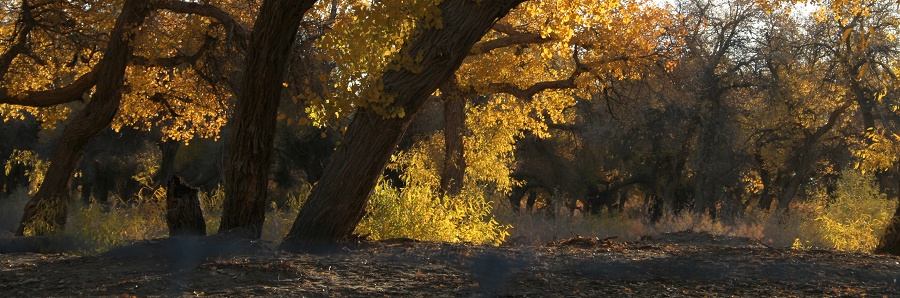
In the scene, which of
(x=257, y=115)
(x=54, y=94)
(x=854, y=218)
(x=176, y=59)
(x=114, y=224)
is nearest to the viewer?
(x=257, y=115)

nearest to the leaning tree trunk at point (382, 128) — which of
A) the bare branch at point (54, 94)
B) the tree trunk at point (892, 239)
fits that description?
the tree trunk at point (892, 239)

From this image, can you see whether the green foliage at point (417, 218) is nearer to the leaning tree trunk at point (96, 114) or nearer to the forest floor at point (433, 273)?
the forest floor at point (433, 273)

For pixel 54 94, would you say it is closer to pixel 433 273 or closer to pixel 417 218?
pixel 417 218

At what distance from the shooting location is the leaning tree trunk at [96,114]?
39.4 feet

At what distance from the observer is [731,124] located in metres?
28.5

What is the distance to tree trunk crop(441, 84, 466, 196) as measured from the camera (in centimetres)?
1700

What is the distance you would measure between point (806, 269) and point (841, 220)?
11.2m

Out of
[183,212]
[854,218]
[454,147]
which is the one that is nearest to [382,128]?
[183,212]

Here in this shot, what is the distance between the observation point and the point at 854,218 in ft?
57.7

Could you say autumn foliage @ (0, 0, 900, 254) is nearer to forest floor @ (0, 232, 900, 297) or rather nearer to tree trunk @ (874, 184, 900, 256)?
tree trunk @ (874, 184, 900, 256)

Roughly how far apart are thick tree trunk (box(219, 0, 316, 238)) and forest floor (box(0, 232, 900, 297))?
1.07 m

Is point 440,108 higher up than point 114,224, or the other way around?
point 440,108

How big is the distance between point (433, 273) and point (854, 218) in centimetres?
1332

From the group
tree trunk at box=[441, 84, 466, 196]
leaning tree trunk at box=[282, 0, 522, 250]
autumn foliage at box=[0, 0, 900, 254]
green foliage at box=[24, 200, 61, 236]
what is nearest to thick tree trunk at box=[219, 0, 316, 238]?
autumn foliage at box=[0, 0, 900, 254]
